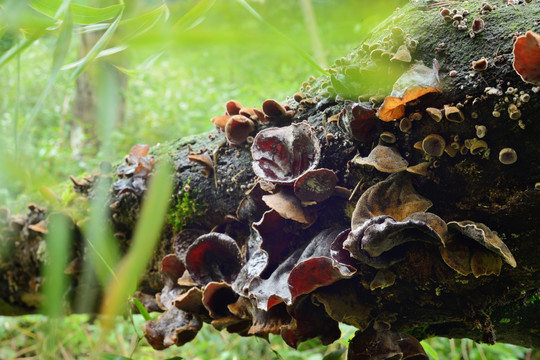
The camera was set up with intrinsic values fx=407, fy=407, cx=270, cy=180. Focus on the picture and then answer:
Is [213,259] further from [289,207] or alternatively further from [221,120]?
[221,120]

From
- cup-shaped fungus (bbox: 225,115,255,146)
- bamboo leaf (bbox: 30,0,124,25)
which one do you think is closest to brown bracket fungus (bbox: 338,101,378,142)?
cup-shaped fungus (bbox: 225,115,255,146)

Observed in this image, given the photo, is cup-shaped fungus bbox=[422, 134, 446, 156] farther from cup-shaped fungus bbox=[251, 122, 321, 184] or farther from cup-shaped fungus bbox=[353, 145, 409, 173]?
cup-shaped fungus bbox=[251, 122, 321, 184]

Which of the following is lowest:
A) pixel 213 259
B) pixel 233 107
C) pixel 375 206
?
pixel 213 259

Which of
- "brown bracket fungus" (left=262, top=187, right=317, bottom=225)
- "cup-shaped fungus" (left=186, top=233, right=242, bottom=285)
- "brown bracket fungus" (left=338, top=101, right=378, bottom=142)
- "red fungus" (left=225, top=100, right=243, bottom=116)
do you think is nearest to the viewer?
"brown bracket fungus" (left=338, top=101, right=378, bottom=142)

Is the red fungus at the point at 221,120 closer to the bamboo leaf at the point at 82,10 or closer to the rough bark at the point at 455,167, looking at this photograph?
the rough bark at the point at 455,167

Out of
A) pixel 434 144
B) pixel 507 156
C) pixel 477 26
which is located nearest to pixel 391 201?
pixel 434 144

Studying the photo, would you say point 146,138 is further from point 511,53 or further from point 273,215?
point 511,53

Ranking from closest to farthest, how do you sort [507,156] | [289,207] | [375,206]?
[507,156] < [375,206] < [289,207]

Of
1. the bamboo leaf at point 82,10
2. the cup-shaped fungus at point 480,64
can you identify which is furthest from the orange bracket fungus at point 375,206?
the bamboo leaf at point 82,10
